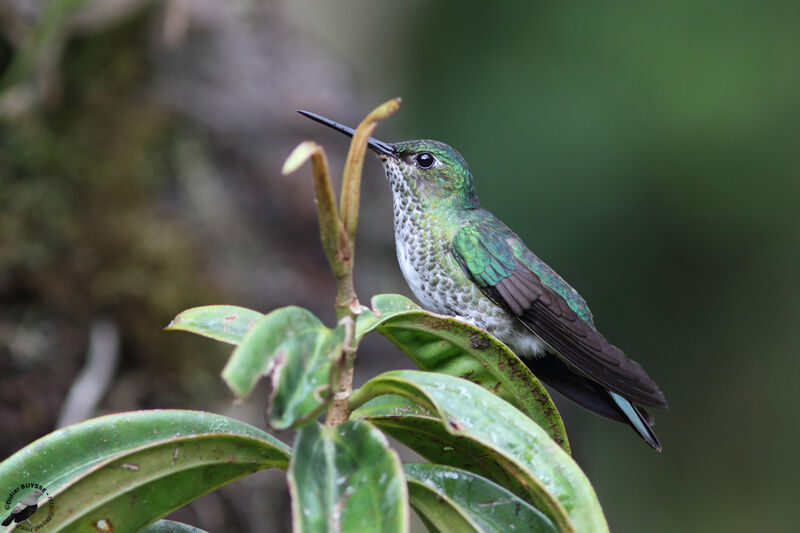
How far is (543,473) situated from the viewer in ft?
3.57

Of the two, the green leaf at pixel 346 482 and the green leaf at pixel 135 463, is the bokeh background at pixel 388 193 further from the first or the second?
the green leaf at pixel 346 482

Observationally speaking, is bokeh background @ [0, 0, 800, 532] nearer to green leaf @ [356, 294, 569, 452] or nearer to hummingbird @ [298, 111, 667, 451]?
hummingbird @ [298, 111, 667, 451]

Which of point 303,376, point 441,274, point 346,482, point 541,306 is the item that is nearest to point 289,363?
point 303,376

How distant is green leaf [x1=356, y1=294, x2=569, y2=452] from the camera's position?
52.2 inches

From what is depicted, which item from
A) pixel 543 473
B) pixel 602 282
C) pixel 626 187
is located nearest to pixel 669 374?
pixel 602 282

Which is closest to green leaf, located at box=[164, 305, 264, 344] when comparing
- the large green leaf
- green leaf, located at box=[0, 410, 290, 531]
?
green leaf, located at box=[0, 410, 290, 531]

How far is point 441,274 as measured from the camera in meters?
1.98

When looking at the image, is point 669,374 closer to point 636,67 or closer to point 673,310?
point 673,310

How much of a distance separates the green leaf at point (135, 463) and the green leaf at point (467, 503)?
217mm

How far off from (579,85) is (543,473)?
5.48 metres

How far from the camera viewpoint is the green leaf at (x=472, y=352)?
133 cm

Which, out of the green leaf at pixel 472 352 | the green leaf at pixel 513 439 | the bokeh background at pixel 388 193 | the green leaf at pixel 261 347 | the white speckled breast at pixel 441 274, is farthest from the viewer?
the bokeh background at pixel 388 193

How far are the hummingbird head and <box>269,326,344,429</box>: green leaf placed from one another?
1.02 m

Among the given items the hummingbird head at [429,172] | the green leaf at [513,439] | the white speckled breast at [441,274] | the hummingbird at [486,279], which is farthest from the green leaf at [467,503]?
the hummingbird head at [429,172]
